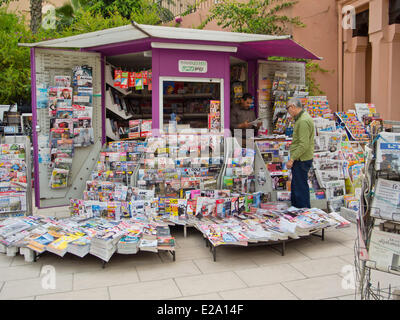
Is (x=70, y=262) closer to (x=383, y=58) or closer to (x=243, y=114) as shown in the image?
(x=243, y=114)

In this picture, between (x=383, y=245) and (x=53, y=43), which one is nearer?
(x=383, y=245)

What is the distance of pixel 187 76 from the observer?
5578 mm

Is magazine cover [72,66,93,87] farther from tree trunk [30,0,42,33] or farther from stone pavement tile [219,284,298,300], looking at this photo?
tree trunk [30,0,42,33]

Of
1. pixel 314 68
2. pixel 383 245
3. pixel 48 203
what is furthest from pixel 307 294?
pixel 314 68

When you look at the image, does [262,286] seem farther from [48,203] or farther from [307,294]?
[48,203]

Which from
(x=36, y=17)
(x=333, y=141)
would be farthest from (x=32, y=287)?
(x=36, y=17)

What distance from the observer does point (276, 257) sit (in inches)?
165

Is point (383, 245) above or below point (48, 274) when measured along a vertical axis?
above

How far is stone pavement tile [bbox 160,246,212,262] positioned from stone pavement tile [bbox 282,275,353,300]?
3.45ft

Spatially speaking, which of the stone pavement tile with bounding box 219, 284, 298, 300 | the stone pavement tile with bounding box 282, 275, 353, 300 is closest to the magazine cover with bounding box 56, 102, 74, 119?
the stone pavement tile with bounding box 219, 284, 298, 300

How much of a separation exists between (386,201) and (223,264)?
6.35 ft

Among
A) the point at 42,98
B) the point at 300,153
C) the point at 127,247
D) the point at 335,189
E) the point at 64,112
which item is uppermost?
the point at 42,98

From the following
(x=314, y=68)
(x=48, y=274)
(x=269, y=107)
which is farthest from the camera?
(x=314, y=68)

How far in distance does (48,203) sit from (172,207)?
75.7 inches
